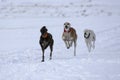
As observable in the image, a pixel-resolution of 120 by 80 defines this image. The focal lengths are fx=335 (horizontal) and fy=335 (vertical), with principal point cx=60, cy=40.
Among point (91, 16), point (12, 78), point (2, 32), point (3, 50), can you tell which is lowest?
point (12, 78)

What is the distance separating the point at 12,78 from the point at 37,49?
5.43 m

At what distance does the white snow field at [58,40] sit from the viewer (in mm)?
9258

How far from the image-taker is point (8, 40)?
1788 centimetres

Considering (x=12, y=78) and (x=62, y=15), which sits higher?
(x=62, y=15)

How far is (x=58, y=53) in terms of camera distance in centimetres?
1342

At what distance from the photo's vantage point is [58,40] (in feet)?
57.3

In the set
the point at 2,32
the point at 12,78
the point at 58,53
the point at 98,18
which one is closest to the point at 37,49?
the point at 58,53

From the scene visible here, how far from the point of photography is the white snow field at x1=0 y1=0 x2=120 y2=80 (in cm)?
926

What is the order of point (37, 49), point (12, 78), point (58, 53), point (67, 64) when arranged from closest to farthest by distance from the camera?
point (12, 78), point (67, 64), point (58, 53), point (37, 49)

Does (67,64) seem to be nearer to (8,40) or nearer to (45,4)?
(8,40)

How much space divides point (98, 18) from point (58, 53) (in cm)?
1198

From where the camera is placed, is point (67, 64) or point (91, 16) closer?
point (67, 64)

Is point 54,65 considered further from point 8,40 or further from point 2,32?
point 2,32

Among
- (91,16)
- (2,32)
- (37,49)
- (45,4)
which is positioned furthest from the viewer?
(45,4)
